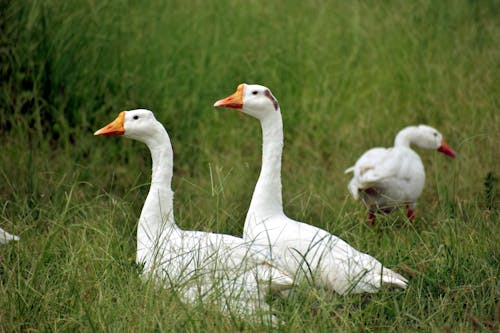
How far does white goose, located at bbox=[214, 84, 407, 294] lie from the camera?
157 inches

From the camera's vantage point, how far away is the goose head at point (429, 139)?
7078 millimetres

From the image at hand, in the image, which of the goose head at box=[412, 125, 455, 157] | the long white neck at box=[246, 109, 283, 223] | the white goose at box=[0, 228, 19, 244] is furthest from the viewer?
the goose head at box=[412, 125, 455, 157]

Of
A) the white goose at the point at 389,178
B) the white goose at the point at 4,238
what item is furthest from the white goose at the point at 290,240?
the white goose at the point at 389,178

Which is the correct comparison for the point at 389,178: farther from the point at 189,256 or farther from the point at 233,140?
the point at 189,256

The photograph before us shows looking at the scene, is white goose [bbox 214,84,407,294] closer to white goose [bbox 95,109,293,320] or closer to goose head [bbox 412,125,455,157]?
white goose [bbox 95,109,293,320]

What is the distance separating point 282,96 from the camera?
799 cm

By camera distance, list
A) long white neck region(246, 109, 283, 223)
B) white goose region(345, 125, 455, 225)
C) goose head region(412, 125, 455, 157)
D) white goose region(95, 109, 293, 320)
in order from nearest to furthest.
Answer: white goose region(95, 109, 293, 320) → long white neck region(246, 109, 283, 223) → white goose region(345, 125, 455, 225) → goose head region(412, 125, 455, 157)

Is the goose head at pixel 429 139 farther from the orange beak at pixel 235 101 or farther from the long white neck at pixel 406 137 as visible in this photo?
the orange beak at pixel 235 101

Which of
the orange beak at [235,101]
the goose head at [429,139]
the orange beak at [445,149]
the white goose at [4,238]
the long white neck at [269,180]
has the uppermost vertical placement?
the orange beak at [235,101]

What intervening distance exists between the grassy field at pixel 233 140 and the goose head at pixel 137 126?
278 millimetres

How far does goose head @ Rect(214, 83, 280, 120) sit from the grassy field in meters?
0.39

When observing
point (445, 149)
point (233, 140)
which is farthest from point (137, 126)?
point (445, 149)

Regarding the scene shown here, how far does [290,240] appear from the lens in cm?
429

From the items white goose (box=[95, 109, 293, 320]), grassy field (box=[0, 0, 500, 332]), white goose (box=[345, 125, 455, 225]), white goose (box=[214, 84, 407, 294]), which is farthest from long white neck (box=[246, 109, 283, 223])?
white goose (box=[345, 125, 455, 225])
